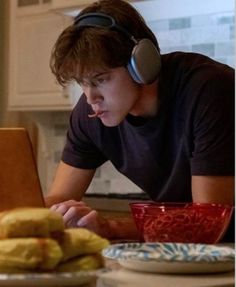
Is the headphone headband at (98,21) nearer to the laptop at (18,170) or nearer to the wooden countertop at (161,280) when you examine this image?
the laptop at (18,170)

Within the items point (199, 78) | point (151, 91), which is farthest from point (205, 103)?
point (151, 91)

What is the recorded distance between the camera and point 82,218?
4.70 feet

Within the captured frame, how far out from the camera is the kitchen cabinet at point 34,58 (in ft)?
10.7

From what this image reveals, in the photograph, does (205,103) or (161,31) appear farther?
(161,31)

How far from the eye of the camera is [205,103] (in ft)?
5.24

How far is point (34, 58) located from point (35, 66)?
41mm

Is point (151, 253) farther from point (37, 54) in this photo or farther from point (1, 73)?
point (1, 73)

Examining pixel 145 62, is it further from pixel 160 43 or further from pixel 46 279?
pixel 160 43

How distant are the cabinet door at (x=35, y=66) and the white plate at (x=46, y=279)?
2.40 m

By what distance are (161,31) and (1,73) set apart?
3.49 ft

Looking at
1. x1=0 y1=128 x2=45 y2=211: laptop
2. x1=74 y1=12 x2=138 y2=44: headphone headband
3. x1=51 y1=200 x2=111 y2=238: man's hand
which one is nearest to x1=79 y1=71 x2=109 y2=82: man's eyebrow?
x1=74 y1=12 x2=138 y2=44: headphone headband

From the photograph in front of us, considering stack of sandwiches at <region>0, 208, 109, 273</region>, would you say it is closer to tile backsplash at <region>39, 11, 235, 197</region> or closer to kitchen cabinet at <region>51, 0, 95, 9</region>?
tile backsplash at <region>39, 11, 235, 197</region>

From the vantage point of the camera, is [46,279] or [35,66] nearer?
[46,279]

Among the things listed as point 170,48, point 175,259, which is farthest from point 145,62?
point 170,48
